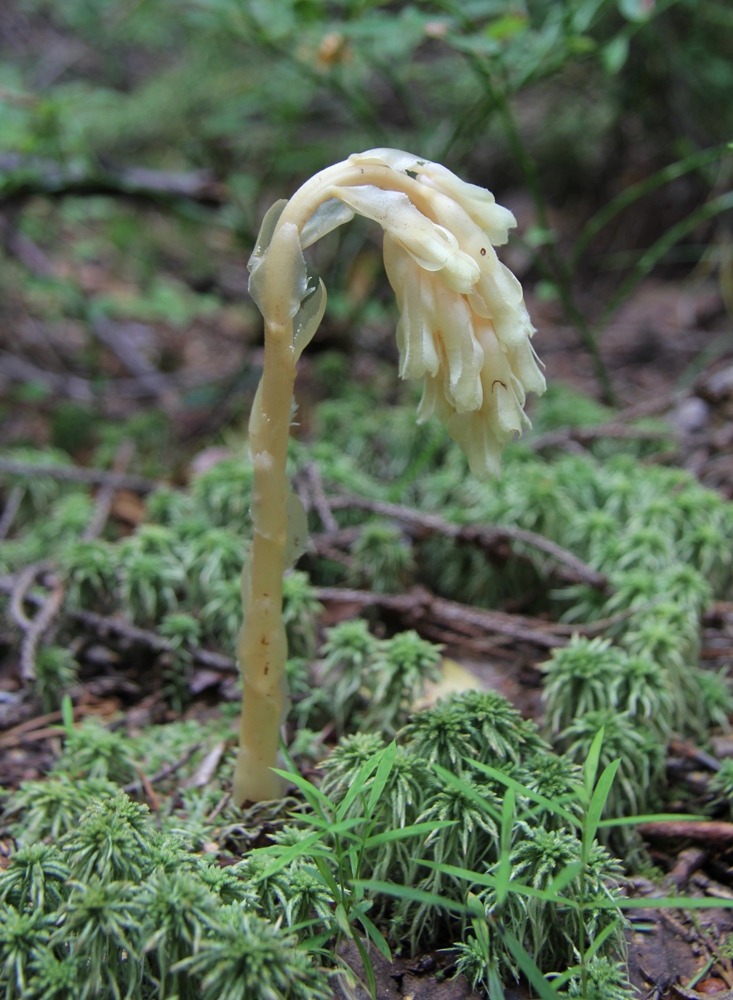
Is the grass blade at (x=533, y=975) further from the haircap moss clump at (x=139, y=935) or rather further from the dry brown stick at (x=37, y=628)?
the dry brown stick at (x=37, y=628)

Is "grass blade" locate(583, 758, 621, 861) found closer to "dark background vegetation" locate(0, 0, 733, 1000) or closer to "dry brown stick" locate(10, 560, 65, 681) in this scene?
"dark background vegetation" locate(0, 0, 733, 1000)

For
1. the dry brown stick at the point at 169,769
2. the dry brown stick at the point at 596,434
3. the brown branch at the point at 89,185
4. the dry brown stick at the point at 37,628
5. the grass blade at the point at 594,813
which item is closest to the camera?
the grass blade at the point at 594,813

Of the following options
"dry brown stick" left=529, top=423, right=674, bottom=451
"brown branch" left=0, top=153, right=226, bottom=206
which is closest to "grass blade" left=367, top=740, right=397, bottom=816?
"dry brown stick" left=529, top=423, right=674, bottom=451

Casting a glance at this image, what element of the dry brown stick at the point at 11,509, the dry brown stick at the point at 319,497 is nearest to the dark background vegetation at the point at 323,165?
the dry brown stick at the point at 11,509

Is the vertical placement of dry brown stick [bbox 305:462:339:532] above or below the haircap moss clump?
above

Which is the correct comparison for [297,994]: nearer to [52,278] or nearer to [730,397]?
[730,397]

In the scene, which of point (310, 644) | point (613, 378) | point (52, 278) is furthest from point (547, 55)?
point (52, 278)
